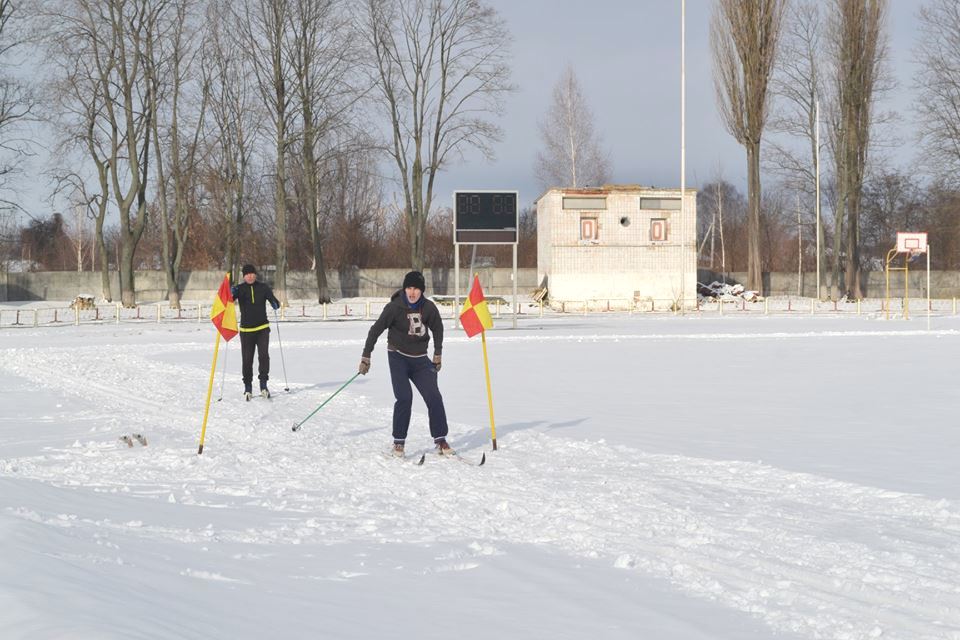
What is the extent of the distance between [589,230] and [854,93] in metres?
17.9

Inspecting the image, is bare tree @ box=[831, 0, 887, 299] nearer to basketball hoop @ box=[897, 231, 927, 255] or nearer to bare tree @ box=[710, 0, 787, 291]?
bare tree @ box=[710, 0, 787, 291]

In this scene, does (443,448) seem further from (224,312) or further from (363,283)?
(363,283)

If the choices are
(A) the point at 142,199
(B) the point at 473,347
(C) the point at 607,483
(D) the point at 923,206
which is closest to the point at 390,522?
(C) the point at 607,483

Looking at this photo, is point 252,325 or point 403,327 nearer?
point 403,327

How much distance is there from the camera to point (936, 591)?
507 cm

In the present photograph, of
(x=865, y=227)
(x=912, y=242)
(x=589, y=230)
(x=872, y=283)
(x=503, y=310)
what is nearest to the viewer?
(x=912, y=242)

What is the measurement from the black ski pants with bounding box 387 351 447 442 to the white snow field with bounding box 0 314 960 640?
1.41ft

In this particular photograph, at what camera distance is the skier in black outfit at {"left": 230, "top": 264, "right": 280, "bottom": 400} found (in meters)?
14.3

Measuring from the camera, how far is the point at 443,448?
959cm

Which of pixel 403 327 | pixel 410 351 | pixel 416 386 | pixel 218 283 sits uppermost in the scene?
pixel 218 283

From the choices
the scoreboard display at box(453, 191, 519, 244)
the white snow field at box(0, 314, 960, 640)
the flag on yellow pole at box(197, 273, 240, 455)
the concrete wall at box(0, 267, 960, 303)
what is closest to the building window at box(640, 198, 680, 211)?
the concrete wall at box(0, 267, 960, 303)

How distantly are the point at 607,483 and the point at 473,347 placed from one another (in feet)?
57.8

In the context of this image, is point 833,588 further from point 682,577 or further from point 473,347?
point 473,347

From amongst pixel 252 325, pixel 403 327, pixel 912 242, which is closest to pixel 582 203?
pixel 912 242
